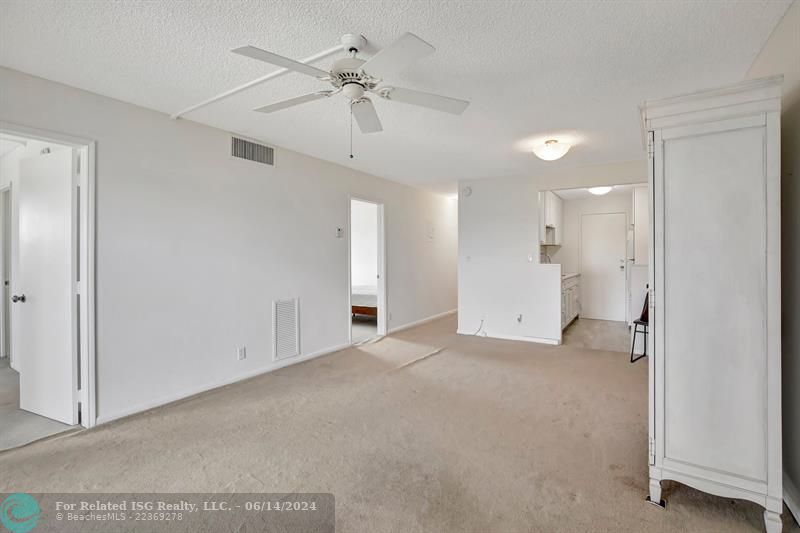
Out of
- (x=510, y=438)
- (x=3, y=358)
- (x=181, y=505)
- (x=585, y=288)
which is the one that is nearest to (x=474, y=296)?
(x=585, y=288)

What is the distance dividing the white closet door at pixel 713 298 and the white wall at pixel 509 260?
344 cm

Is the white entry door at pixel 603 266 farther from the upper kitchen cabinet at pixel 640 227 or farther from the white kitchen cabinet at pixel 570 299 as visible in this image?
the upper kitchen cabinet at pixel 640 227

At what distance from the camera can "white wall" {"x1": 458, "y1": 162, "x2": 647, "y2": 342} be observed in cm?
521

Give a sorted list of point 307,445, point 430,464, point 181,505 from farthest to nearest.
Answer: point 307,445 < point 430,464 < point 181,505

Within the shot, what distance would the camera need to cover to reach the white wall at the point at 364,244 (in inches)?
298

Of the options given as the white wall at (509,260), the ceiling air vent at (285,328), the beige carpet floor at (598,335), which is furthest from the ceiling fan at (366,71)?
the beige carpet floor at (598,335)

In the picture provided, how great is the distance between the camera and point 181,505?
185 cm

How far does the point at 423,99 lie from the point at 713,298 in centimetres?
174

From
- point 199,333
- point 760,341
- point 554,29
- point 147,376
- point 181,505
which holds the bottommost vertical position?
point 181,505

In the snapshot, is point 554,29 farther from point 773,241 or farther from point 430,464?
point 430,464

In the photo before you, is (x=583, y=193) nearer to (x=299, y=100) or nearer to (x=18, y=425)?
(x=299, y=100)

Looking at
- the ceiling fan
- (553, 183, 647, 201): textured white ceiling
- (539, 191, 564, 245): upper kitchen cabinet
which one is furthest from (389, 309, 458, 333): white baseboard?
the ceiling fan

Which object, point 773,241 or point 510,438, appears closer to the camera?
point 773,241

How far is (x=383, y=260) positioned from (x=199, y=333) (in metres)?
2.86
